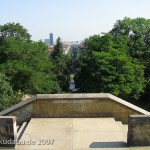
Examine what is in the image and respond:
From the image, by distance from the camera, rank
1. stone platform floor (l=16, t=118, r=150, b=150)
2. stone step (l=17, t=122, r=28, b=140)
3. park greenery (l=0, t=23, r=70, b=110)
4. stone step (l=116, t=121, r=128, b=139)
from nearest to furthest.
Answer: stone platform floor (l=16, t=118, r=150, b=150) → stone step (l=17, t=122, r=28, b=140) → stone step (l=116, t=121, r=128, b=139) → park greenery (l=0, t=23, r=70, b=110)

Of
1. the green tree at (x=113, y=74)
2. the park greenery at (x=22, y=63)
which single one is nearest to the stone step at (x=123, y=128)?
the park greenery at (x=22, y=63)

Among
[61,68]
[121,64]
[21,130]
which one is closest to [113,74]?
[121,64]

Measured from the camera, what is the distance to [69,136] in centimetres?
787

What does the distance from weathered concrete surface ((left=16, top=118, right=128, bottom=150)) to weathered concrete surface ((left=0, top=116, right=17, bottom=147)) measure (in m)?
0.24

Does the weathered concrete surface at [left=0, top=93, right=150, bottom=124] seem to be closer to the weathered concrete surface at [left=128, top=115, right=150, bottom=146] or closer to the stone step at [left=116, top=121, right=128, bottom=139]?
the stone step at [left=116, top=121, right=128, bottom=139]

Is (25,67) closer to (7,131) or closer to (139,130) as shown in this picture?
(7,131)

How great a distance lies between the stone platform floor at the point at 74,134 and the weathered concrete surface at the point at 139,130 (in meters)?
0.17

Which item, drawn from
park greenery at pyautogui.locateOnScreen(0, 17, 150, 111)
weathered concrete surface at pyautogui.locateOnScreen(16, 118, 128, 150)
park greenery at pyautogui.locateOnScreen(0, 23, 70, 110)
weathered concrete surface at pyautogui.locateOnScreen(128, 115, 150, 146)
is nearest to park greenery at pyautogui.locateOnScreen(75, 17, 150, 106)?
park greenery at pyautogui.locateOnScreen(0, 17, 150, 111)

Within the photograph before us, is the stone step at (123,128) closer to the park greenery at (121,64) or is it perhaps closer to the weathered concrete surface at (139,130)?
the weathered concrete surface at (139,130)

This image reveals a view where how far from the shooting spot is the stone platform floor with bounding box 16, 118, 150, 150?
725 cm

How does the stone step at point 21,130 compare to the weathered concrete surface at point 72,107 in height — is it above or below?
below

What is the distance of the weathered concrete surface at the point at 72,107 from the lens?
30.9ft

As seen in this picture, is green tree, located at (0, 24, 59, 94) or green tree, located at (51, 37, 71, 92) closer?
green tree, located at (0, 24, 59, 94)

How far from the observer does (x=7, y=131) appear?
7129mm
